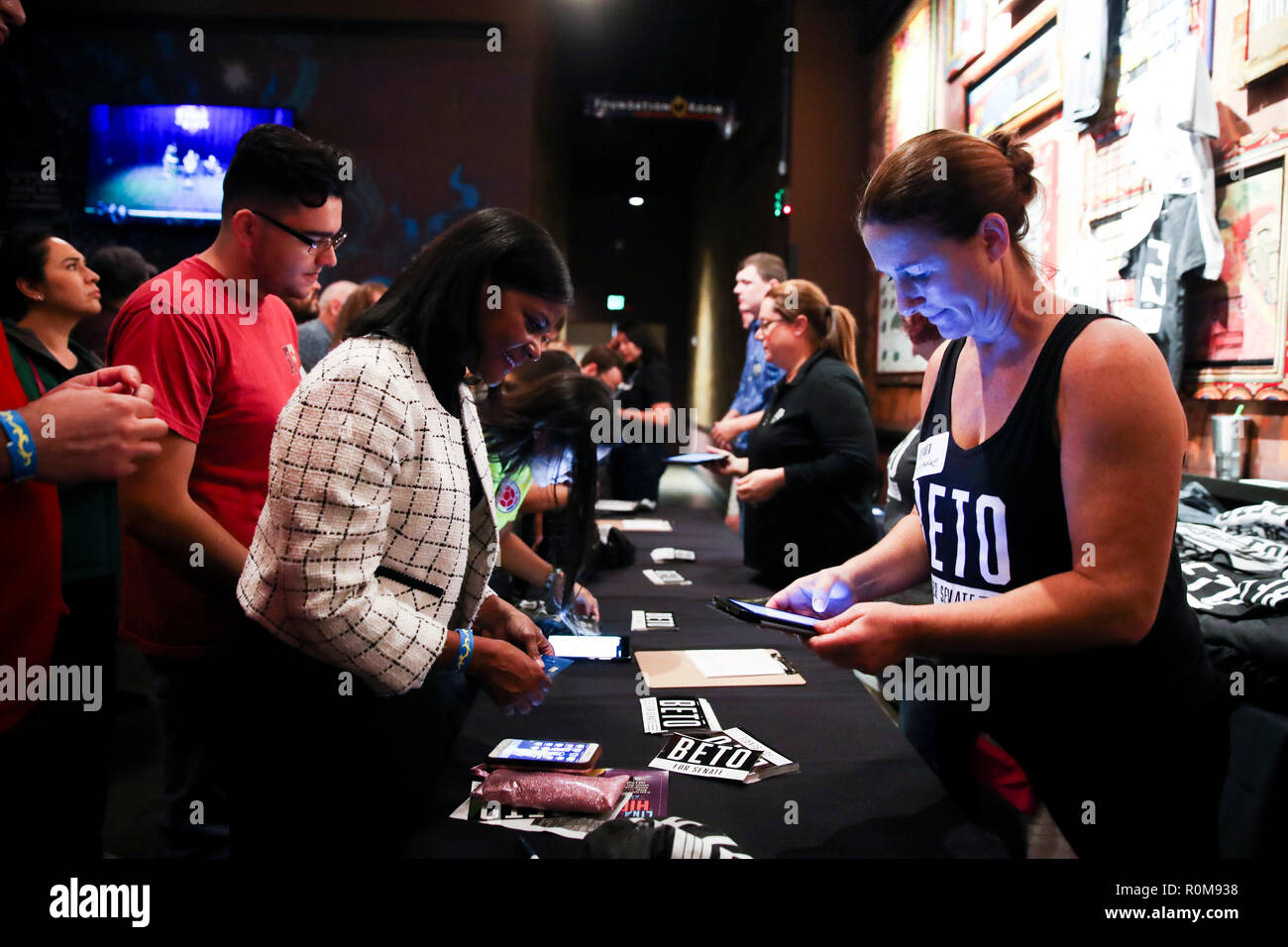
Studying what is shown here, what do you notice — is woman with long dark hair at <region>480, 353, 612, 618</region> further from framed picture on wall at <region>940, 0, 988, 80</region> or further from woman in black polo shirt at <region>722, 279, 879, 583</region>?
framed picture on wall at <region>940, 0, 988, 80</region>

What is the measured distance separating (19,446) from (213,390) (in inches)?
19.9

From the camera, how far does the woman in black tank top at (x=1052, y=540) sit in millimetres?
1011

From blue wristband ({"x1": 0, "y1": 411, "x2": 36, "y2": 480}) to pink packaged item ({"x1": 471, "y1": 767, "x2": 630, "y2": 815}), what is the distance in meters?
0.73

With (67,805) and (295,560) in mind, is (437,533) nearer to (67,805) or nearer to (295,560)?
(295,560)

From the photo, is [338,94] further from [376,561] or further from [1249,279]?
[376,561]

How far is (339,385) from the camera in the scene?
1041 millimetres

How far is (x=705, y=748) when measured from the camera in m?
1.31

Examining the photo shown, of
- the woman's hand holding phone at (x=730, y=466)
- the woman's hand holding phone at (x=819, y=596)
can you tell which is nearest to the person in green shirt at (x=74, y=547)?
the woman's hand holding phone at (x=819, y=596)

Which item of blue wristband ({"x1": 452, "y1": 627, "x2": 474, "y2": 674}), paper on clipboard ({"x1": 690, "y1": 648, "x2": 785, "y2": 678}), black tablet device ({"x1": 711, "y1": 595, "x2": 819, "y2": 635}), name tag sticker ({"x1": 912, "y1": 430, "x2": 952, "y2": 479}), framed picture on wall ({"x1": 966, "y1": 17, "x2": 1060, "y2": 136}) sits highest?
framed picture on wall ({"x1": 966, "y1": 17, "x2": 1060, "y2": 136})

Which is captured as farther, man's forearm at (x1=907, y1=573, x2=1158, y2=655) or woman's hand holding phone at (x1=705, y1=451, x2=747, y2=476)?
woman's hand holding phone at (x1=705, y1=451, x2=747, y2=476)

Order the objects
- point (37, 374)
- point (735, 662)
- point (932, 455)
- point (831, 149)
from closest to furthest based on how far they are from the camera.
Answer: point (932, 455)
point (735, 662)
point (37, 374)
point (831, 149)

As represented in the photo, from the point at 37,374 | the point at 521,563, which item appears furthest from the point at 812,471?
the point at 37,374

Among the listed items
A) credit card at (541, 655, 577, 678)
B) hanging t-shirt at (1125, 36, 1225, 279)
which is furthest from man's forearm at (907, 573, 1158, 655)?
hanging t-shirt at (1125, 36, 1225, 279)

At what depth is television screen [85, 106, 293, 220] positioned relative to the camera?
5.43 m
